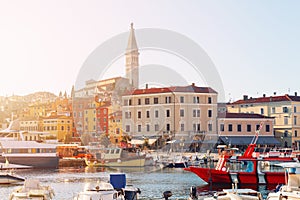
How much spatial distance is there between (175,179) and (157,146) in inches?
1477

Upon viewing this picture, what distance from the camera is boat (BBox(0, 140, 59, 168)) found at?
63.8m

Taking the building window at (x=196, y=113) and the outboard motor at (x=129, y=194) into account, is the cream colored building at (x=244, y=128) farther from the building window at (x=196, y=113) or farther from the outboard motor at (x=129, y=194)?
the outboard motor at (x=129, y=194)

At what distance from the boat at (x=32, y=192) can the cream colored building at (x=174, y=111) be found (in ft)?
199

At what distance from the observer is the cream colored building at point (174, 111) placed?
86.5m

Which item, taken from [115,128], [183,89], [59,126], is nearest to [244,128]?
[183,89]

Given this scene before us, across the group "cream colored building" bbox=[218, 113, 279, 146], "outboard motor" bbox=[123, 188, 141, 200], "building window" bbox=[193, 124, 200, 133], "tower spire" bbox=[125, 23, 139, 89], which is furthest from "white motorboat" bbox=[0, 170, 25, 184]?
"tower spire" bbox=[125, 23, 139, 89]

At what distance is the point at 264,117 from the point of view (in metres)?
89.9

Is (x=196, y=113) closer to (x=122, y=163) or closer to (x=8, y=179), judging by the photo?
(x=122, y=163)

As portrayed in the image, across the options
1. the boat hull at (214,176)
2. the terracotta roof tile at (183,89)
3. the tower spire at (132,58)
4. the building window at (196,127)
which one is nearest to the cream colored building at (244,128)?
the building window at (196,127)

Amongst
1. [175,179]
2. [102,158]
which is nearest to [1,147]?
[102,158]

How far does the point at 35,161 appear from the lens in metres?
64.5

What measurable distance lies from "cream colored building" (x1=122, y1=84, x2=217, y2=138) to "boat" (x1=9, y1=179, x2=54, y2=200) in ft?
199

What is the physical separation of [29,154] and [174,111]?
28206 millimetres

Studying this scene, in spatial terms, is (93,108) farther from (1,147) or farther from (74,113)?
(1,147)
